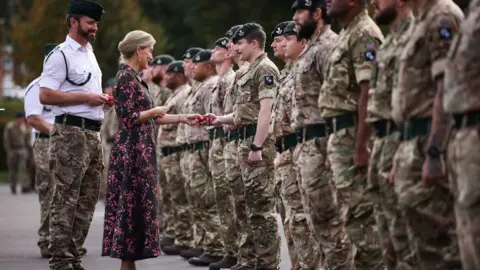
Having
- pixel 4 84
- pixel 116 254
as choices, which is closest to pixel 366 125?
pixel 116 254

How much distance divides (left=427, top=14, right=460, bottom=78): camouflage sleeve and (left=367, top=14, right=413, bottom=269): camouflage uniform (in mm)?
374

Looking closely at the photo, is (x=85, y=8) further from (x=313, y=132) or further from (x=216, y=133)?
(x=313, y=132)

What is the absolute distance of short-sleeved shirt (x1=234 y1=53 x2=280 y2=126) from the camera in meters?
11.6

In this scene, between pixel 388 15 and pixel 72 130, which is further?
pixel 72 130

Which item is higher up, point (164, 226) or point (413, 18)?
point (413, 18)

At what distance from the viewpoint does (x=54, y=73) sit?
11266 millimetres

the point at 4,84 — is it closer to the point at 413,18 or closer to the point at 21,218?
the point at 21,218

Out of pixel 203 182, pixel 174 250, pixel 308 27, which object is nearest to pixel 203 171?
pixel 203 182

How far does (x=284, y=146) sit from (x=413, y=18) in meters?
3.49

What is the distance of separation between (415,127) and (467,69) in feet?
3.06

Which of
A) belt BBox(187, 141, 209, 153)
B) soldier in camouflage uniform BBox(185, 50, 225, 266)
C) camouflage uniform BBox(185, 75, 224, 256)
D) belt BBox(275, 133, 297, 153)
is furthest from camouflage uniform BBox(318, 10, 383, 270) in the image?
belt BBox(187, 141, 209, 153)

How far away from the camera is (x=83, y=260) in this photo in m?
13.9

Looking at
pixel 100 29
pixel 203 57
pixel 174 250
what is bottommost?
pixel 174 250

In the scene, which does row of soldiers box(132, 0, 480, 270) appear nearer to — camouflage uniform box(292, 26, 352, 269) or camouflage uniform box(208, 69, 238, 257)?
camouflage uniform box(292, 26, 352, 269)
